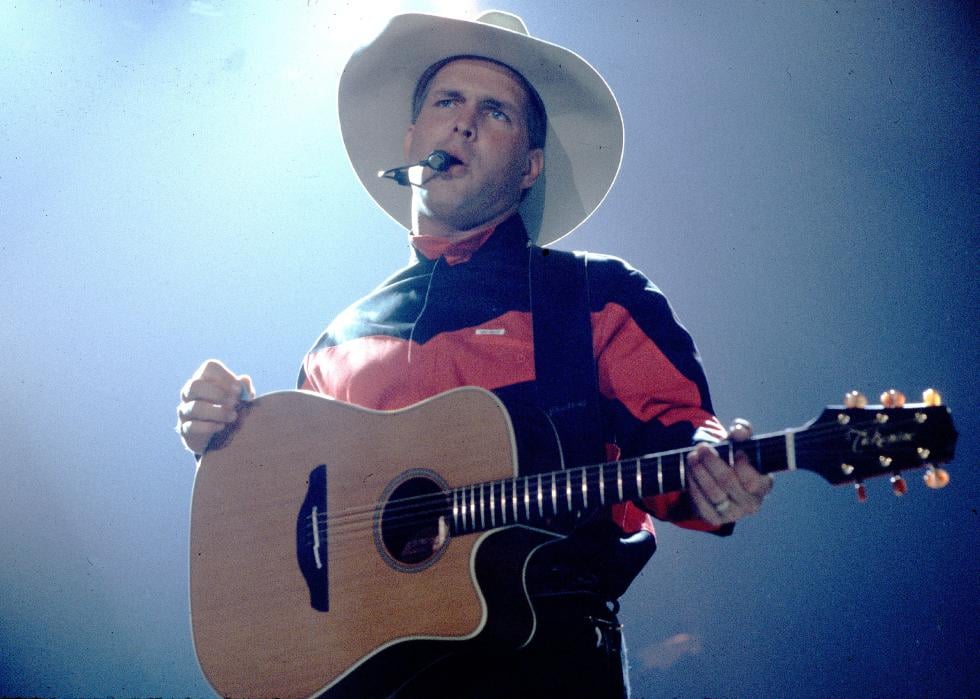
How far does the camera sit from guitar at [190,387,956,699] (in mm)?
1142

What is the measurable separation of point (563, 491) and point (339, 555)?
51cm

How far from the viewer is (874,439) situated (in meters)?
1.08

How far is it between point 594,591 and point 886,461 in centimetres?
62

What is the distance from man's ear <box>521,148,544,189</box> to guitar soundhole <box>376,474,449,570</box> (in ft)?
3.69

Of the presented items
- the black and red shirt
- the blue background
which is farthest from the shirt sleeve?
the blue background

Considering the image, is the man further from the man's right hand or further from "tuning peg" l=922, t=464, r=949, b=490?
"tuning peg" l=922, t=464, r=949, b=490

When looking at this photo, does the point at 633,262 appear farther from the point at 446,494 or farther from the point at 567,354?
the point at 446,494

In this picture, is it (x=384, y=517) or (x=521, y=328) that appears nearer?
A: (x=384, y=517)

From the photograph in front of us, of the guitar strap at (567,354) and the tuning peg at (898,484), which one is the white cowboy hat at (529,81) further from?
the tuning peg at (898,484)

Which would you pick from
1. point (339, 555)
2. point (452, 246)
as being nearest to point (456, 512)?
point (339, 555)

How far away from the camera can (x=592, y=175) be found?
2.20 meters

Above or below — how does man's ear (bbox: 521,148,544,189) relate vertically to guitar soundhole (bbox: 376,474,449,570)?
above

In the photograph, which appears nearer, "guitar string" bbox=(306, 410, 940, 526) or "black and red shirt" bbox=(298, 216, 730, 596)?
"guitar string" bbox=(306, 410, 940, 526)

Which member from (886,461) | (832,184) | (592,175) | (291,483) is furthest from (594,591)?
(832,184)
